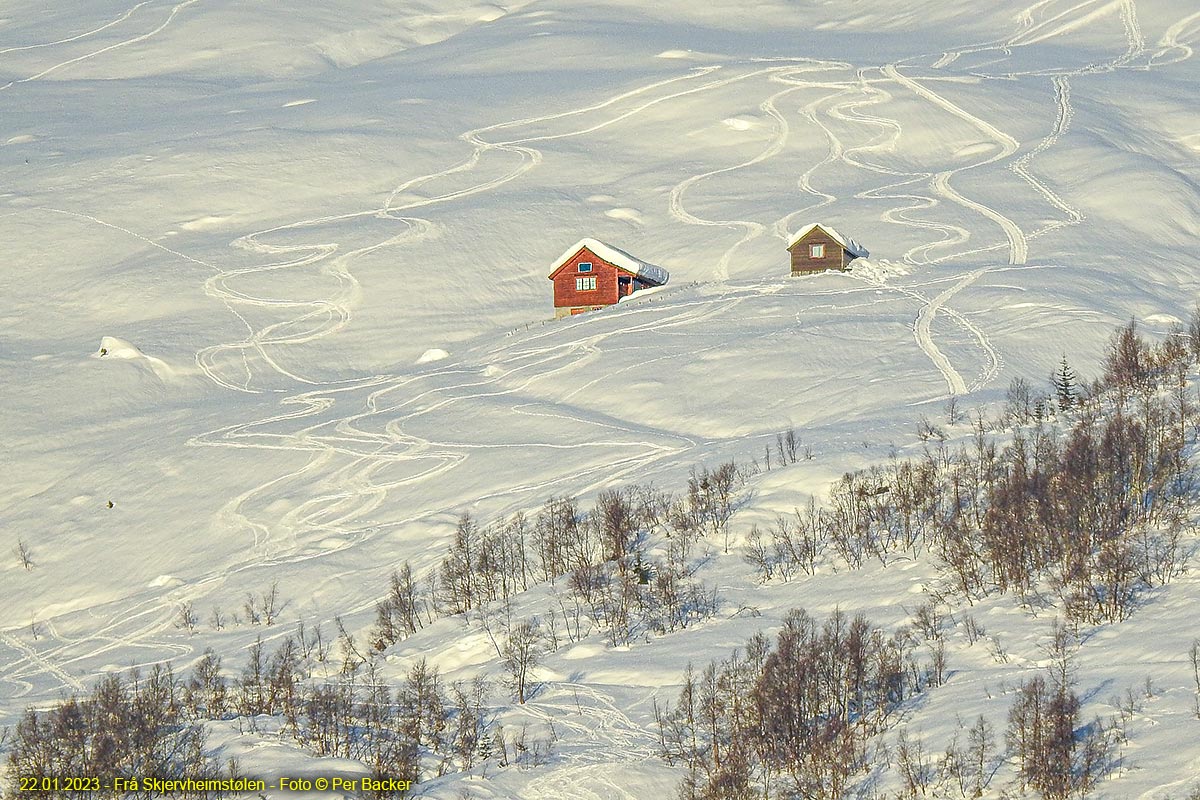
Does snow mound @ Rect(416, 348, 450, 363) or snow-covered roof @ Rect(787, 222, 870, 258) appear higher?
snow-covered roof @ Rect(787, 222, 870, 258)

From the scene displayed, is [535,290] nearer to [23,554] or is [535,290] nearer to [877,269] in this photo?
[877,269]

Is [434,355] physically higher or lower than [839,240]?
lower

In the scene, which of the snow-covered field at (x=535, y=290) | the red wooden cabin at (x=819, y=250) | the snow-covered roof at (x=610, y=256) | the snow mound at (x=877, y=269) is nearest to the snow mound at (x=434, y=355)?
the snow-covered field at (x=535, y=290)

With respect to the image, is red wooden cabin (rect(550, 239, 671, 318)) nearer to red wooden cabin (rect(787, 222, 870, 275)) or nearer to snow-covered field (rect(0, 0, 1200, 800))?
snow-covered field (rect(0, 0, 1200, 800))

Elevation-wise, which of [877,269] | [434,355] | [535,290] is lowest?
[434,355]

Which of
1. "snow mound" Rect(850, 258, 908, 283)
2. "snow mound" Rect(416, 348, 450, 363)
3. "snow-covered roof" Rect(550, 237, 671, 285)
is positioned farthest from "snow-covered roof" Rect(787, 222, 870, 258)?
"snow mound" Rect(416, 348, 450, 363)

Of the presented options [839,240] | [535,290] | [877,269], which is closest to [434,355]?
[535,290]

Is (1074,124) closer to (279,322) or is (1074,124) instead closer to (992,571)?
(279,322)
